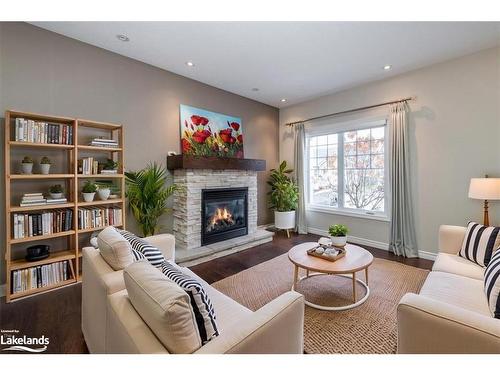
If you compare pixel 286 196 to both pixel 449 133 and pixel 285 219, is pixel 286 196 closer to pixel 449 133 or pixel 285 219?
pixel 285 219

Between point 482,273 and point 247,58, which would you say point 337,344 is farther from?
point 247,58

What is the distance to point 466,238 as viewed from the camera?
2135 millimetres

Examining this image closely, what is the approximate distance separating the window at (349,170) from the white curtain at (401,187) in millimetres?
284

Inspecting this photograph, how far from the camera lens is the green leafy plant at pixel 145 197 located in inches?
117

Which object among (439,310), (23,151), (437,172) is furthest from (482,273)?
(23,151)

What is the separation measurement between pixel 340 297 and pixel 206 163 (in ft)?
8.01

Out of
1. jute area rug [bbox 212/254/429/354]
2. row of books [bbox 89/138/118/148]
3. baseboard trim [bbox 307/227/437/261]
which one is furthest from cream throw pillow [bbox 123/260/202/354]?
baseboard trim [bbox 307/227/437/261]

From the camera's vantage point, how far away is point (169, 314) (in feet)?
2.67

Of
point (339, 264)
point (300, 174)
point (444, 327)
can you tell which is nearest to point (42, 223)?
point (339, 264)

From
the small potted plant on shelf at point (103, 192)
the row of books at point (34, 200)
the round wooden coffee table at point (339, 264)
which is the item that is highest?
the small potted plant on shelf at point (103, 192)

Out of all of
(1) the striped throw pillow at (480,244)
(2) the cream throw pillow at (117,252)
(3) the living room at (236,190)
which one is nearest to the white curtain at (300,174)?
(3) the living room at (236,190)

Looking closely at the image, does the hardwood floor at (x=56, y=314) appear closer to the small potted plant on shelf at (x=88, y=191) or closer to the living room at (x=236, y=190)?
the living room at (x=236, y=190)

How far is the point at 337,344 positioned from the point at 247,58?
10.5ft

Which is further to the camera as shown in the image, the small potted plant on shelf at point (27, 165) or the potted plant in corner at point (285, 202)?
the potted plant in corner at point (285, 202)
